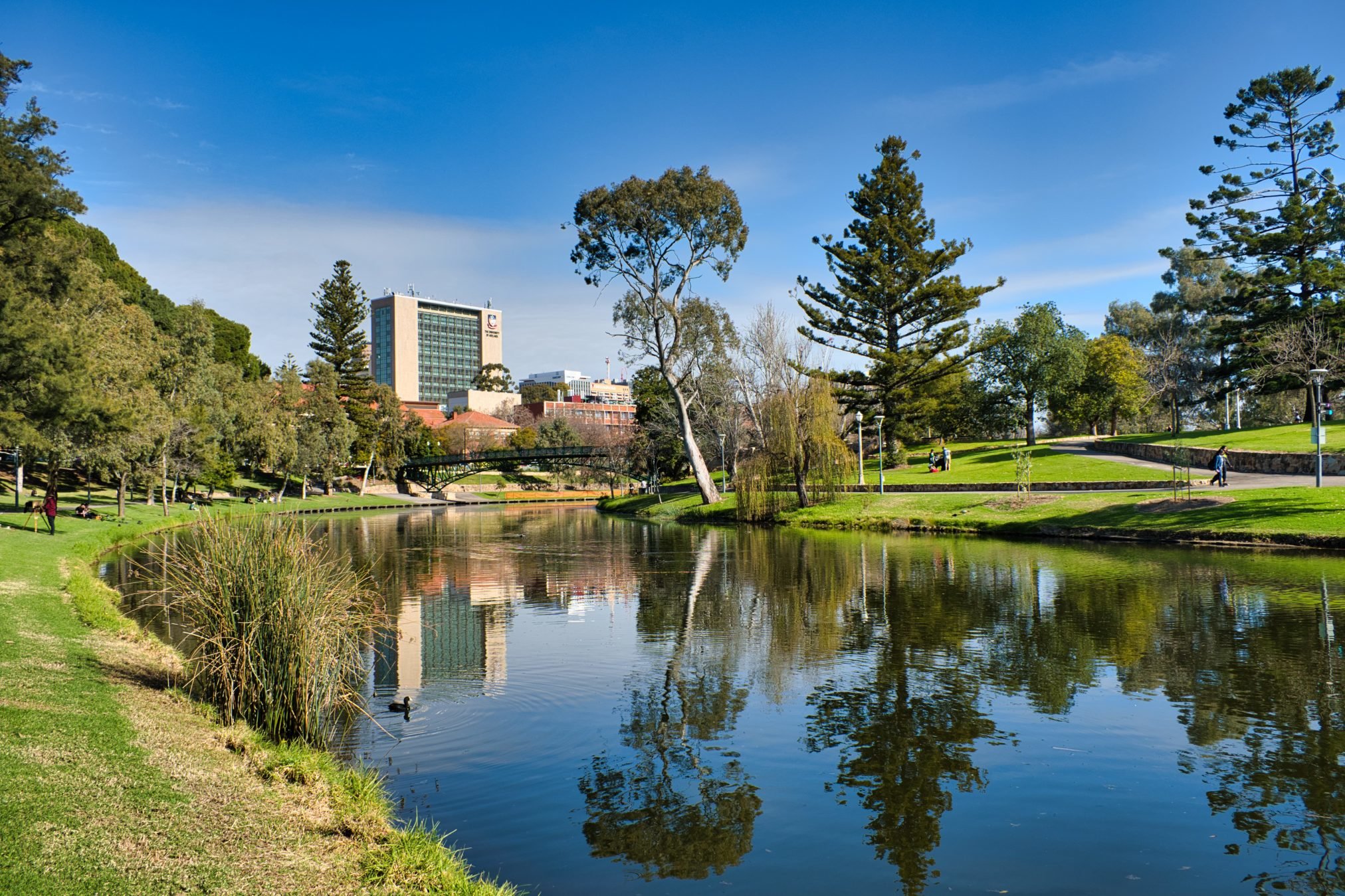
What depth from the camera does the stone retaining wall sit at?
30.8 metres

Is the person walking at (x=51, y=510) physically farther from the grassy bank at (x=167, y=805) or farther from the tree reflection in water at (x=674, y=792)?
the tree reflection in water at (x=674, y=792)

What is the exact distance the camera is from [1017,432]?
85062 millimetres

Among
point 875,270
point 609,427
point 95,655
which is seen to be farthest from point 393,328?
point 95,655

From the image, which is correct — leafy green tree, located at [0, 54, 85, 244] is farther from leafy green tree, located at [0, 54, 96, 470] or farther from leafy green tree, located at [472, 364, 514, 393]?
leafy green tree, located at [472, 364, 514, 393]

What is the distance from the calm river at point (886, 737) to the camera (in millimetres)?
6016

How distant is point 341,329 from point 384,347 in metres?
124

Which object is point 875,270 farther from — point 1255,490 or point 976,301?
point 1255,490

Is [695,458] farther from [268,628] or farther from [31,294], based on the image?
[268,628]

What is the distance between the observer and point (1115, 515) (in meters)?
28.1

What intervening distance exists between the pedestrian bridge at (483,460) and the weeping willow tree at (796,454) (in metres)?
37.1

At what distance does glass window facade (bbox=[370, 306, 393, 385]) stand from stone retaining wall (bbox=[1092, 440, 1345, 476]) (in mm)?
171112

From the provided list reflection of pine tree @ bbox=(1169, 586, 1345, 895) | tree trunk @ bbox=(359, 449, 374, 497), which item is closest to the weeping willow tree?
reflection of pine tree @ bbox=(1169, 586, 1345, 895)

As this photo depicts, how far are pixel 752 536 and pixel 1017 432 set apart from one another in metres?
59.4

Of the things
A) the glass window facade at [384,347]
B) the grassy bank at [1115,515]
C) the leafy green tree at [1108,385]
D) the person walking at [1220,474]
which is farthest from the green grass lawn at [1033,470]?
the glass window facade at [384,347]
